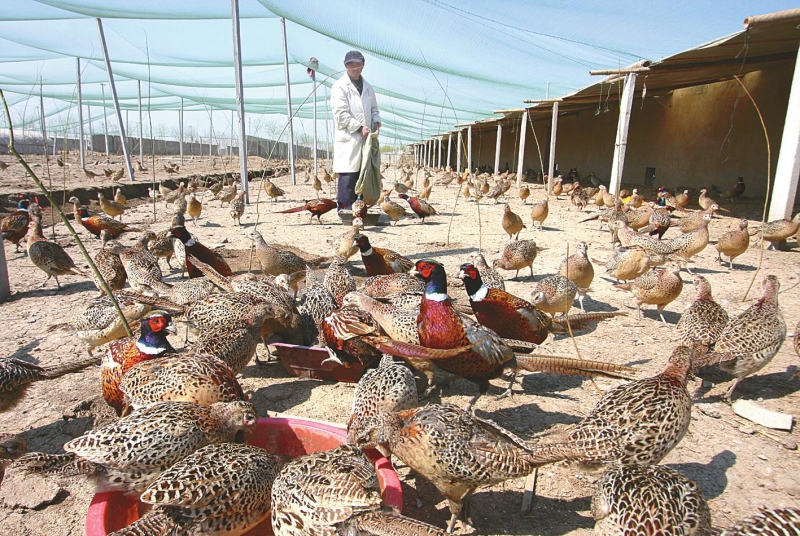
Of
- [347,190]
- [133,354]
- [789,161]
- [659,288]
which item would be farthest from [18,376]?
[789,161]

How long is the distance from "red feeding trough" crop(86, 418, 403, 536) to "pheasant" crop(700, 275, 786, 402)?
2.82 metres

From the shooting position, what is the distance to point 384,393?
3.12 m

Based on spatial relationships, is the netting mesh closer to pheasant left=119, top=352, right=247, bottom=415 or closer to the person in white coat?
the person in white coat

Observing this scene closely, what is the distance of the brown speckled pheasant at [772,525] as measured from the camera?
187 centimetres

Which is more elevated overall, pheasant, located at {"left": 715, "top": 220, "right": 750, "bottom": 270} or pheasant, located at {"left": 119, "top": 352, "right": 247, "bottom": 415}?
pheasant, located at {"left": 715, "top": 220, "right": 750, "bottom": 270}

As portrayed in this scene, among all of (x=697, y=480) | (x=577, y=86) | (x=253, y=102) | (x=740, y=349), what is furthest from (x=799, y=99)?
(x=253, y=102)

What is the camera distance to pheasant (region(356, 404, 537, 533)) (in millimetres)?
2438

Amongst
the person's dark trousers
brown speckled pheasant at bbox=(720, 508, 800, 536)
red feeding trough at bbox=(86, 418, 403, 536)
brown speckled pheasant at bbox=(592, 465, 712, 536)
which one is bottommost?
red feeding trough at bbox=(86, 418, 403, 536)

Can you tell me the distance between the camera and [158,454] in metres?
2.44

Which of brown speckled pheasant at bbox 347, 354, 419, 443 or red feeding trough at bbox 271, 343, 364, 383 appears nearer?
brown speckled pheasant at bbox 347, 354, 419, 443

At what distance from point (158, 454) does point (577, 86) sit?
53.7 ft

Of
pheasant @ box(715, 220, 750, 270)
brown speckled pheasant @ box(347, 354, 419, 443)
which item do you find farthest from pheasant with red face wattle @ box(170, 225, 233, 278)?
pheasant @ box(715, 220, 750, 270)

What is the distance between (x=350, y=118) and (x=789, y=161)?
939 centimetres

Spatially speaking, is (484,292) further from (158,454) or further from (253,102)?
(253,102)
